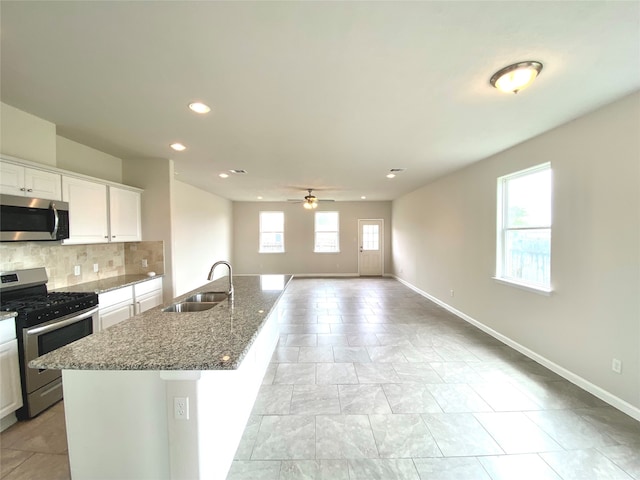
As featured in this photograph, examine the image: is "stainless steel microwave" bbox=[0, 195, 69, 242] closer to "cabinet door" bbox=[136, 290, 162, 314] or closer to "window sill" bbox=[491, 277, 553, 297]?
"cabinet door" bbox=[136, 290, 162, 314]

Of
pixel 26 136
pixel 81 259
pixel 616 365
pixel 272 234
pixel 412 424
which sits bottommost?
pixel 412 424

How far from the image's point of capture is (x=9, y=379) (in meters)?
1.98

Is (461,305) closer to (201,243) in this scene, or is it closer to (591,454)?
(591,454)

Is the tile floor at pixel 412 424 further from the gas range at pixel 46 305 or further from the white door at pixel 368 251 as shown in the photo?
the white door at pixel 368 251

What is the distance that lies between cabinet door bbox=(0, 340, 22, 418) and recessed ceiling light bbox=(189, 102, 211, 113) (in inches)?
90.5

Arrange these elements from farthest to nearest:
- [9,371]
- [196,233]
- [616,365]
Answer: [196,233]
[616,365]
[9,371]

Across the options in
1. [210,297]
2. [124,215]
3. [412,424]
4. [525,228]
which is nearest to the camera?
[412,424]

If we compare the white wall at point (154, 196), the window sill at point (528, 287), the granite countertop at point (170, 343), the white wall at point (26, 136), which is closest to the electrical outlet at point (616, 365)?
the window sill at point (528, 287)

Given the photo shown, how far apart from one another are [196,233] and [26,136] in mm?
4049

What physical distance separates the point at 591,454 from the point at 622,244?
5.35 feet

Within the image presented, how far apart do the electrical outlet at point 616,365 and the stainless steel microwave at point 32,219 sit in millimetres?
5144

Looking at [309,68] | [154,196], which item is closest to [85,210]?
[154,196]

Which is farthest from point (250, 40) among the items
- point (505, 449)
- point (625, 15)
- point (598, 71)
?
point (505, 449)

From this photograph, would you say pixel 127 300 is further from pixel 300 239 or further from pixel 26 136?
pixel 300 239
